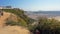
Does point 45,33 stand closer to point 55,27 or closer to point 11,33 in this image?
point 55,27

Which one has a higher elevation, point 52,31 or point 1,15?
point 52,31

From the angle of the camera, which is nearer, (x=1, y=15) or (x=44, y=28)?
(x=44, y=28)

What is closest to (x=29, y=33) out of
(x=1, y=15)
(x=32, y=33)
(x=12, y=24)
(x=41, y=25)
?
(x=32, y=33)

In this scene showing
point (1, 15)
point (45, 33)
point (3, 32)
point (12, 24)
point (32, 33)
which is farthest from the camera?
point (1, 15)

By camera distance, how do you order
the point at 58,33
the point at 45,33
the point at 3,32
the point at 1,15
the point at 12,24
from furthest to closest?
the point at 1,15
the point at 12,24
the point at 3,32
the point at 45,33
the point at 58,33

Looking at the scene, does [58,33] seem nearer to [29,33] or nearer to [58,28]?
[58,28]

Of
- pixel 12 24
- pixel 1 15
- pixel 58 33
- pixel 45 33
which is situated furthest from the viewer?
pixel 1 15

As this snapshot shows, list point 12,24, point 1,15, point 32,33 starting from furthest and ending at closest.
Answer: point 1,15
point 12,24
point 32,33

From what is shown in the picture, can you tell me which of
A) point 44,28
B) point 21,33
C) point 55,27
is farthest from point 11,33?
point 55,27

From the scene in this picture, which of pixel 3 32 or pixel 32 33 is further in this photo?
pixel 3 32
